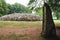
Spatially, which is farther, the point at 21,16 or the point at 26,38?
the point at 21,16

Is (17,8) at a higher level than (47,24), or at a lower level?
higher

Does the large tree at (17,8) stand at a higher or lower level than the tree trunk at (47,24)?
higher

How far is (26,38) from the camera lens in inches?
404

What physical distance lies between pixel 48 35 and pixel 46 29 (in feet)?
1.42

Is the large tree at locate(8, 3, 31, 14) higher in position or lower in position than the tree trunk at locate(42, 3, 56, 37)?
higher

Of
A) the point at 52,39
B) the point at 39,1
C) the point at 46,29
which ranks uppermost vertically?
the point at 39,1

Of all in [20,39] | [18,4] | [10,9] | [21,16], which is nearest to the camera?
[20,39]

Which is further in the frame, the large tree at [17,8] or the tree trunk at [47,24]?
the large tree at [17,8]

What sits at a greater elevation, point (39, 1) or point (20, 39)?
point (39, 1)

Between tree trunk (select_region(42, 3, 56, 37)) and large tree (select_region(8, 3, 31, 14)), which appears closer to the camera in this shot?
tree trunk (select_region(42, 3, 56, 37))

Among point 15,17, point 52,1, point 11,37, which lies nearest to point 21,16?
point 15,17

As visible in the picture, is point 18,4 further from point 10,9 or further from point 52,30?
point 52,30

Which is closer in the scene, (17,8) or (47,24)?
(47,24)

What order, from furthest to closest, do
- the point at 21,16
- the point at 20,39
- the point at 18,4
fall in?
the point at 18,4, the point at 21,16, the point at 20,39
